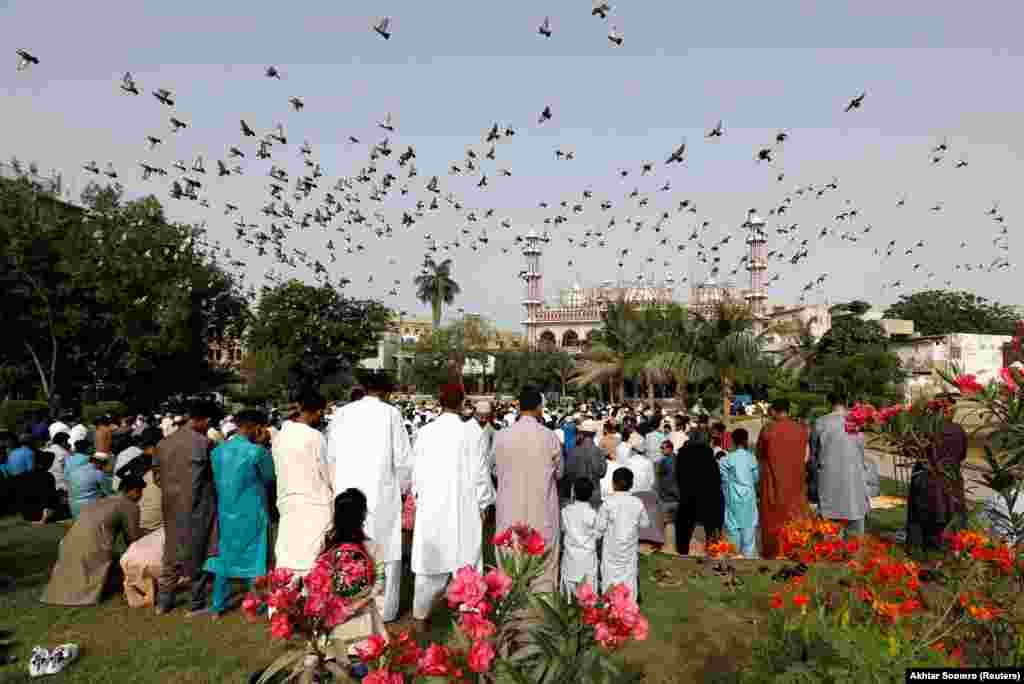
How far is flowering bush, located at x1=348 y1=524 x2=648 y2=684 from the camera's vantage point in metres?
2.03

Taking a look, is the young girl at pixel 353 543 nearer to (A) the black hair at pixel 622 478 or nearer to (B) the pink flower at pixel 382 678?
(B) the pink flower at pixel 382 678

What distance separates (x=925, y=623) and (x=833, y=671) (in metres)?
1.24

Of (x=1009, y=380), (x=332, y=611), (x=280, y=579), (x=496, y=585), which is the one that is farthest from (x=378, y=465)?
(x=1009, y=380)

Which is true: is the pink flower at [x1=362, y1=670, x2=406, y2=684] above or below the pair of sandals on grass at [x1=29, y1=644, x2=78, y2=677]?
above

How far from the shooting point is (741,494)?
6.75 metres

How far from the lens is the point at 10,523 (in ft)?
28.6

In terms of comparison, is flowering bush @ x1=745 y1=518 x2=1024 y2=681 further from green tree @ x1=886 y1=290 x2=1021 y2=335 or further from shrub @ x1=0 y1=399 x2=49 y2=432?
green tree @ x1=886 y1=290 x2=1021 y2=335

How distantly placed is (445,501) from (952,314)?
65957 mm

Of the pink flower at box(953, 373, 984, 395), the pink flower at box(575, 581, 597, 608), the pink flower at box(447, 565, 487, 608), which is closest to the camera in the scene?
the pink flower at box(447, 565, 487, 608)

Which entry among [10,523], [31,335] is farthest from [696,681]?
[31,335]

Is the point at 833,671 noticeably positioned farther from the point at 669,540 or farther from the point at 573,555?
the point at 669,540

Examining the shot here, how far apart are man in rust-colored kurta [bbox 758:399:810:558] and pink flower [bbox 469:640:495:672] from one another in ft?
16.2

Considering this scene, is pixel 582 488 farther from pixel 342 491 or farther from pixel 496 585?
pixel 496 585

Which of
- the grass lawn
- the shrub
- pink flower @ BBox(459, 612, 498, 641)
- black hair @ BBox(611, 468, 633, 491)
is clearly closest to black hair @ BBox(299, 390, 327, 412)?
the grass lawn
